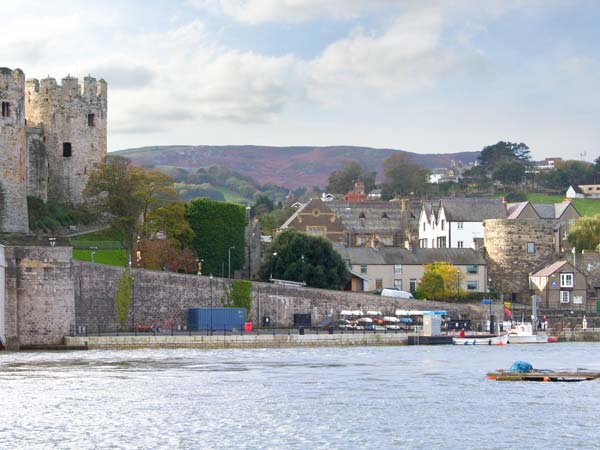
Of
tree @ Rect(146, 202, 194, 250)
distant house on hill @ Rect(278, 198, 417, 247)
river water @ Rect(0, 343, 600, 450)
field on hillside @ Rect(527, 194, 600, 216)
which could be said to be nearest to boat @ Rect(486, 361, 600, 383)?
river water @ Rect(0, 343, 600, 450)

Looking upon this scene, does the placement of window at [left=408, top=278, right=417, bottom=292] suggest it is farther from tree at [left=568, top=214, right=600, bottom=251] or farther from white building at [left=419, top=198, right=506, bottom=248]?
tree at [left=568, top=214, right=600, bottom=251]

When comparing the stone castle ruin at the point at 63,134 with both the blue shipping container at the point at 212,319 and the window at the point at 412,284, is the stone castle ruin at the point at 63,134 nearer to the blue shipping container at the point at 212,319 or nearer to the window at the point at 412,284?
the blue shipping container at the point at 212,319

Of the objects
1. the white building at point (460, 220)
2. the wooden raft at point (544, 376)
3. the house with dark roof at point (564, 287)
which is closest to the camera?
the wooden raft at point (544, 376)

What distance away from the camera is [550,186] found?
188250 millimetres

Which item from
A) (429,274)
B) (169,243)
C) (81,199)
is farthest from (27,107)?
(429,274)

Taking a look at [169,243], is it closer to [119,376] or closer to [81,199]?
[81,199]

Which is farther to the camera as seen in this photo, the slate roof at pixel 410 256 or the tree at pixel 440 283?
the slate roof at pixel 410 256

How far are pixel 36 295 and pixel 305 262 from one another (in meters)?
25.9

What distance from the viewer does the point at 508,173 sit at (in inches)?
7200

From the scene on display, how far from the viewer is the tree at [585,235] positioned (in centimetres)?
10869

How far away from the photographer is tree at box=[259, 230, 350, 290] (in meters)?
91.5

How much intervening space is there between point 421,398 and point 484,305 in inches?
1625

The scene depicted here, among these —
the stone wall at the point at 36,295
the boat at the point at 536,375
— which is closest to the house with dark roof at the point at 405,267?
the stone wall at the point at 36,295

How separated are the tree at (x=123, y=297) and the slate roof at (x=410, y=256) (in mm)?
26150
